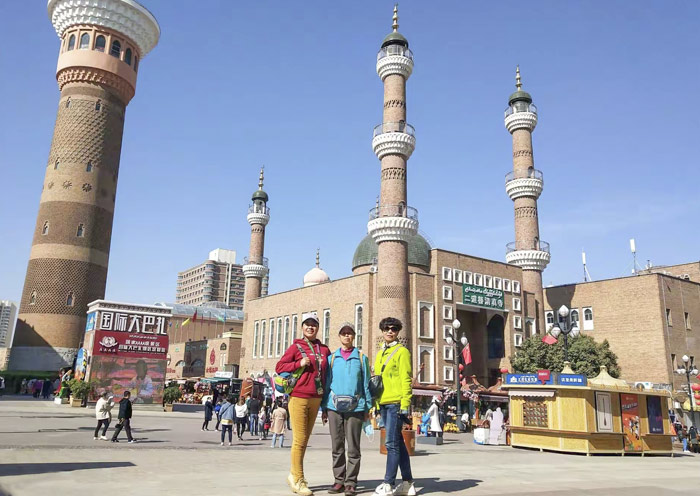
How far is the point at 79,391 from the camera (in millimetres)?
27578

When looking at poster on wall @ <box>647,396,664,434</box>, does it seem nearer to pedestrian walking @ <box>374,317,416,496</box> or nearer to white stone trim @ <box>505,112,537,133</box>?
pedestrian walking @ <box>374,317,416,496</box>

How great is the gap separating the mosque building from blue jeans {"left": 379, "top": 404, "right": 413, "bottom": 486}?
2362 cm

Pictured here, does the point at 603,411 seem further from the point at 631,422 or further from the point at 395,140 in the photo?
the point at 395,140

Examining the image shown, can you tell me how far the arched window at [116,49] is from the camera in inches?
1684

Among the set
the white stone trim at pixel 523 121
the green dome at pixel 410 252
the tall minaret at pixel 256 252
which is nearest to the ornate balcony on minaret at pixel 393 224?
the green dome at pixel 410 252

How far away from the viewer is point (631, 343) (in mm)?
39438

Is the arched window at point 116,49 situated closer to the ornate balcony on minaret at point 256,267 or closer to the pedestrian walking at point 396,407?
the ornate balcony on minaret at point 256,267

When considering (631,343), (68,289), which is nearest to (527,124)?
(631,343)

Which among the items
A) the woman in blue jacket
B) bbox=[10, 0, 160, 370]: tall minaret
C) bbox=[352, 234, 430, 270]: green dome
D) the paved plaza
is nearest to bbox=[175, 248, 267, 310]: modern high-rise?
bbox=[352, 234, 430, 270]: green dome

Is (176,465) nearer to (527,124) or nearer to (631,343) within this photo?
(631,343)

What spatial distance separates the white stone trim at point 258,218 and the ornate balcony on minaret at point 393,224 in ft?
66.1

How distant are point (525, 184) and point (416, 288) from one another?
14169 millimetres

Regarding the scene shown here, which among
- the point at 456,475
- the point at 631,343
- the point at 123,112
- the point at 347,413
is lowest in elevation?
the point at 456,475

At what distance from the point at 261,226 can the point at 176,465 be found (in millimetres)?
45898
